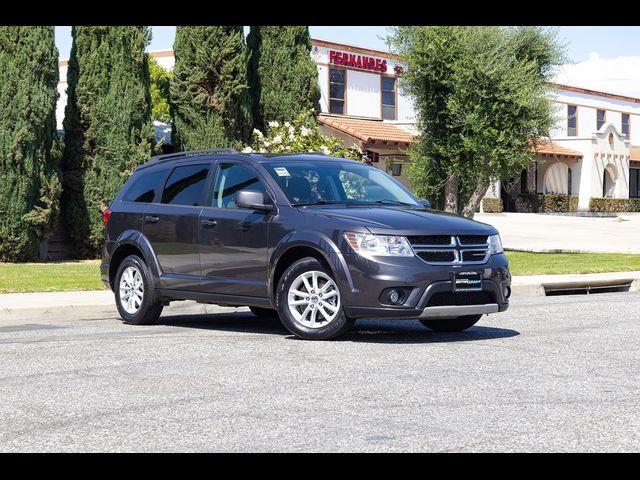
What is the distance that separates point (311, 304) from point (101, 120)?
47.1 ft

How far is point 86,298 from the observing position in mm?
14828

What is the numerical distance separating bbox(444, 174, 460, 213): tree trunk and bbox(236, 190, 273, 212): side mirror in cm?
1722

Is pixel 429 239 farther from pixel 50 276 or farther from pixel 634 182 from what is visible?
pixel 634 182

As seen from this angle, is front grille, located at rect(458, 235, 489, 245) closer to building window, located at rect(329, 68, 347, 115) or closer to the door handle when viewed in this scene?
the door handle

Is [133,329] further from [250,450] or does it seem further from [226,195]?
[250,450]

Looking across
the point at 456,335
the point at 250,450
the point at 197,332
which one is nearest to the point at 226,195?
the point at 197,332

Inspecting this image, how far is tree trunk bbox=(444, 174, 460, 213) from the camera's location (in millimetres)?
28250

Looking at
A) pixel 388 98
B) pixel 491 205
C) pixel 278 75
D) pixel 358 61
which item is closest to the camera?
pixel 278 75

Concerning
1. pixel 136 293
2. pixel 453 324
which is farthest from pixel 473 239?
pixel 136 293

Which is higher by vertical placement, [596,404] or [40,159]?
[40,159]

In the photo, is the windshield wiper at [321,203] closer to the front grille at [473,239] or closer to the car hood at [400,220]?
the car hood at [400,220]

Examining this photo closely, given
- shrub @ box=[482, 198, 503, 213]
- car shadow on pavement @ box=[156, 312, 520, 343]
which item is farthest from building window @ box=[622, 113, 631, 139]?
car shadow on pavement @ box=[156, 312, 520, 343]

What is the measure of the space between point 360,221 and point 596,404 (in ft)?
12.5

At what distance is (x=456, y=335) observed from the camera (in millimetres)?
11516
